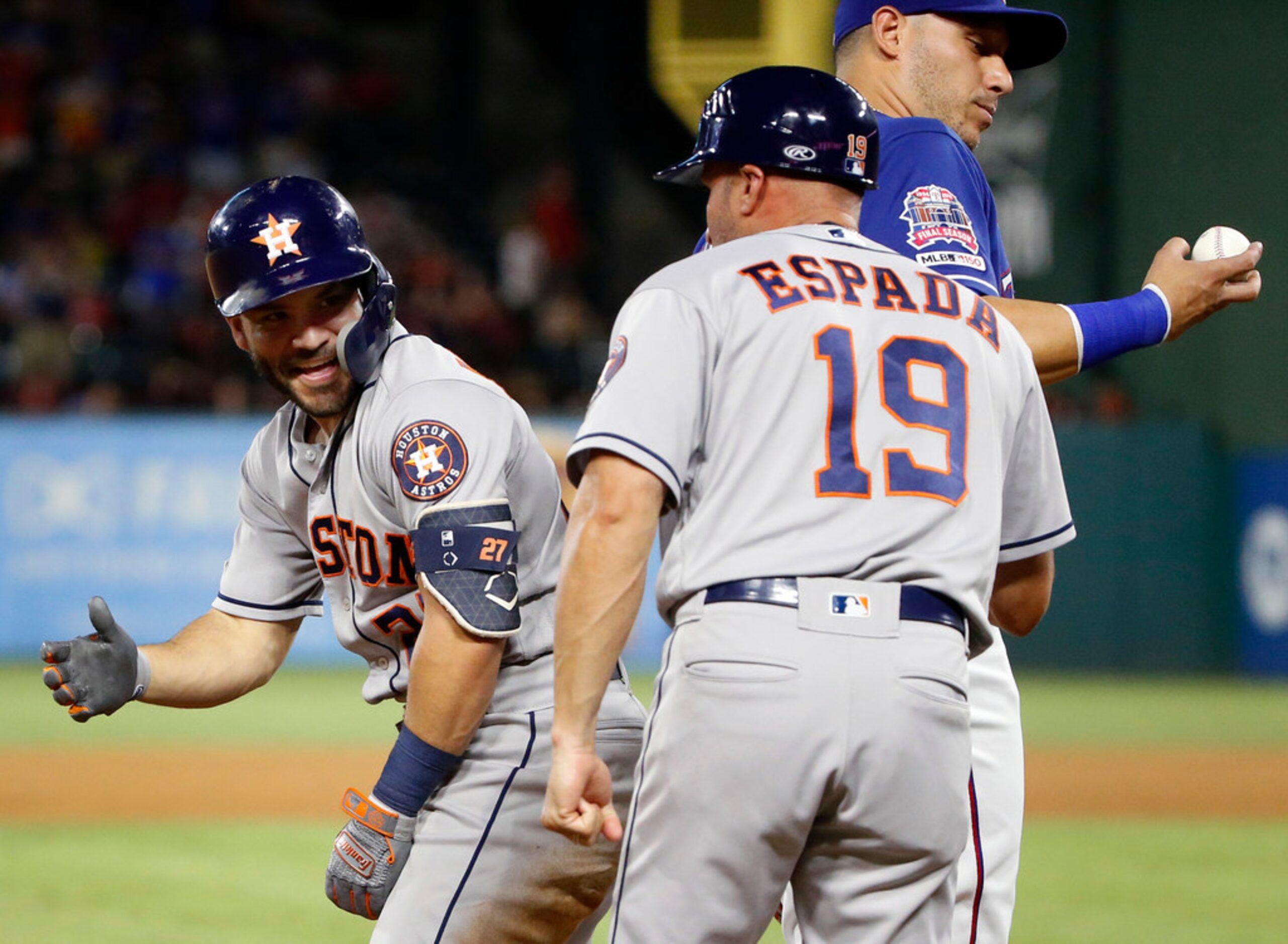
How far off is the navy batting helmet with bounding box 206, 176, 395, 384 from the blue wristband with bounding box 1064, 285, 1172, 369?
52.5 inches

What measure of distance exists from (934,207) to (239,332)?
1392 mm

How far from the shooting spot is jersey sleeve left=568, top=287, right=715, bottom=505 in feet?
8.19

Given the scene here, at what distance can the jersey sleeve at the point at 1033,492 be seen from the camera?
2.83m

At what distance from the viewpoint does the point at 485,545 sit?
293cm

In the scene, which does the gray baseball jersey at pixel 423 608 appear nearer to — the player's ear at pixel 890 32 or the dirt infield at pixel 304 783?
the player's ear at pixel 890 32

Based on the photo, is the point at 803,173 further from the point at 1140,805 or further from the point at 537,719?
the point at 1140,805

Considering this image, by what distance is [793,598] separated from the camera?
2.49m

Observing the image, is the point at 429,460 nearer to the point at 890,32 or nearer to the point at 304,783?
the point at 890,32

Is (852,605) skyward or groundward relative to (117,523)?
skyward

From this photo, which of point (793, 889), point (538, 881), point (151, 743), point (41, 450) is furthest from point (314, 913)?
point (41, 450)

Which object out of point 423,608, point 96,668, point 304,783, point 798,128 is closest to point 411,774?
point 423,608

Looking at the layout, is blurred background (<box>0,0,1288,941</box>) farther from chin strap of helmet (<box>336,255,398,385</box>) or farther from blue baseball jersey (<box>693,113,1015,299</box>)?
chin strap of helmet (<box>336,255,398,385</box>)

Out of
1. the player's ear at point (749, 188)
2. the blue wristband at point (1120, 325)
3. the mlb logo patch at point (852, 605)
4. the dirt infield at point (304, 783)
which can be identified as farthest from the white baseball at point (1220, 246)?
the dirt infield at point (304, 783)

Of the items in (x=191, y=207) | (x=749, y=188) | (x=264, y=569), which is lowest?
(x=191, y=207)
